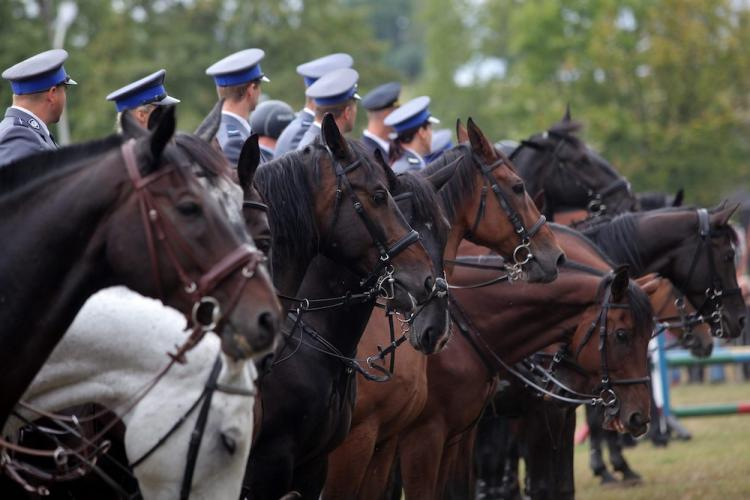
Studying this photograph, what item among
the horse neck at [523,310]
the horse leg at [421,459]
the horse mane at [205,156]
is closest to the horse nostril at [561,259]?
the horse neck at [523,310]

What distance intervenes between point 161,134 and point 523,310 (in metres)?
4.99

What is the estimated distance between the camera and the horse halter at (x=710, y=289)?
10.9m

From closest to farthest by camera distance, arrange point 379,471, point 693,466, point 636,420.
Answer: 1. point 379,471
2. point 636,420
3. point 693,466

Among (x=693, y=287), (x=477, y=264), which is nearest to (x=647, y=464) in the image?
(x=693, y=287)

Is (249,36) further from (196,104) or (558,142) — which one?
(558,142)

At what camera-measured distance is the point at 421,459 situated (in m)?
8.27

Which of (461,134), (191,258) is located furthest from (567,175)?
(191,258)

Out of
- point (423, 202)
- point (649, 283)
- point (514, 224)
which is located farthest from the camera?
point (649, 283)

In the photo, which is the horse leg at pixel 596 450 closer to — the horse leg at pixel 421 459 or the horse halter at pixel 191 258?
the horse leg at pixel 421 459

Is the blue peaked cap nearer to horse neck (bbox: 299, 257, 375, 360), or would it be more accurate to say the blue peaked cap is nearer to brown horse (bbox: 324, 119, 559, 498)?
horse neck (bbox: 299, 257, 375, 360)

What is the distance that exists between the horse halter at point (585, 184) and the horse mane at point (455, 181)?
3498 millimetres

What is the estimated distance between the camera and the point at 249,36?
3944 centimetres

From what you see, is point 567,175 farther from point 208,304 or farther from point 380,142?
point 208,304

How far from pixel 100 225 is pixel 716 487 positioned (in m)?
8.88
